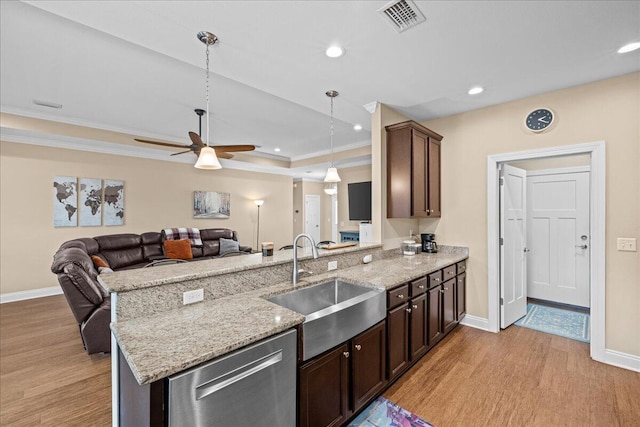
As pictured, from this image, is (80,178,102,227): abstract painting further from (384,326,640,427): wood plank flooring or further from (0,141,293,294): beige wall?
(384,326,640,427): wood plank flooring

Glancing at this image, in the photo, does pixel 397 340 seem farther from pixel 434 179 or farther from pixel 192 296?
→ pixel 434 179

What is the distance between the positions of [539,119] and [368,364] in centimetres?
319

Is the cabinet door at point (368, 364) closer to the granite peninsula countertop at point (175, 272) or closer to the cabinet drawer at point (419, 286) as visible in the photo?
the cabinet drawer at point (419, 286)

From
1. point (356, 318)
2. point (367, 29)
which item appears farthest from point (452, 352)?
point (367, 29)

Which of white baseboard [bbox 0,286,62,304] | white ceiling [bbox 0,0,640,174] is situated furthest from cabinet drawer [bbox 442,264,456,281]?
white baseboard [bbox 0,286,62,304]

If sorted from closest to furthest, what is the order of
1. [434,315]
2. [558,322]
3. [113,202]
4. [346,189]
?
1. [434,315]
2. [558,322]
3. [113,202]
4. [346,189]

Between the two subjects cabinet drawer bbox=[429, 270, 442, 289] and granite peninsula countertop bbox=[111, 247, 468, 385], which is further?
cabinet drawer bbox=[429, 270, 442, 289]

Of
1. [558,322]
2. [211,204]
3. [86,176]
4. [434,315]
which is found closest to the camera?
[434,315]

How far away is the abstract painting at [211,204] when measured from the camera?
21.0ft

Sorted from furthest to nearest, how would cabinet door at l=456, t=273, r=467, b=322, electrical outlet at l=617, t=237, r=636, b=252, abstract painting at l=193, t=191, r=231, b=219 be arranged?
abstract painting at l=193, t=191, r=231, b=219
cabinet door at l=456, t=273, r=467, b=322
electrical outlet at l=617, t=237, r=636, b=252

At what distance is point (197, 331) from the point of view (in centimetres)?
133

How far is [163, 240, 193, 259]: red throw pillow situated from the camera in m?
5.33

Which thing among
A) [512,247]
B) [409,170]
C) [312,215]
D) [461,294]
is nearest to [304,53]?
[409,170]

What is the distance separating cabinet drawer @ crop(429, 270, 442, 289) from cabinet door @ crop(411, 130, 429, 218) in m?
0.73
